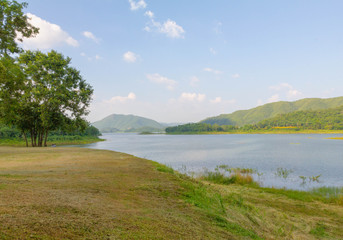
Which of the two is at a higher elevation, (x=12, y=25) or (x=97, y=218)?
(x=12, y=25)

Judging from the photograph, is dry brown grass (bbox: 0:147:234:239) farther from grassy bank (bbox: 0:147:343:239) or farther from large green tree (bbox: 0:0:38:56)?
large green tree (bbox: 0:0:38:56)

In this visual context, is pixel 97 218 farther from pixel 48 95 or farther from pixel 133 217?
pixel 48 95

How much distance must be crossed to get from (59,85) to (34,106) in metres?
6.28

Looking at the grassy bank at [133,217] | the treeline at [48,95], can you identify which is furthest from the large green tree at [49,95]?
the grassy bank at [133,217]

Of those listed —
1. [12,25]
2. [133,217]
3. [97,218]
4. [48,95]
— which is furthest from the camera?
[48,95]

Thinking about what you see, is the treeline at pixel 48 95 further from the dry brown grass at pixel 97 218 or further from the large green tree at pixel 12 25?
the dry brown grass at pixel 97 218

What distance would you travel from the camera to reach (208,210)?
25.6 ft

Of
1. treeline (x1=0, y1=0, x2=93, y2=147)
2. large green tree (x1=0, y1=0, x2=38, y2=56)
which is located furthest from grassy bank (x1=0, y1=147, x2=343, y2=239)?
treeline (x1=0, y1=0, x2=93, y2=147)

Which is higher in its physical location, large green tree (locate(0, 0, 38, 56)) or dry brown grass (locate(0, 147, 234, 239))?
large green tree (locate(0, 0, 38, 56))

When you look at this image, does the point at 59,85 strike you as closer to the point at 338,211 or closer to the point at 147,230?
the point at 147,230

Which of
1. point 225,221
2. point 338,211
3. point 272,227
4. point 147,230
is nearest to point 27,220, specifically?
point 147,230

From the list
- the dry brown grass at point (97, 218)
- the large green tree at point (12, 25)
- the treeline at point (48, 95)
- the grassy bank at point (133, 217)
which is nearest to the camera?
the dry brown grass at point (97, 218)

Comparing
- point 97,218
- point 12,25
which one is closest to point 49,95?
point 12,25

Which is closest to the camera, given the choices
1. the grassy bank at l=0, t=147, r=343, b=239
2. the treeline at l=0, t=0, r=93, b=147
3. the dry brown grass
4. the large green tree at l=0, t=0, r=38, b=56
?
the dry brown grass
